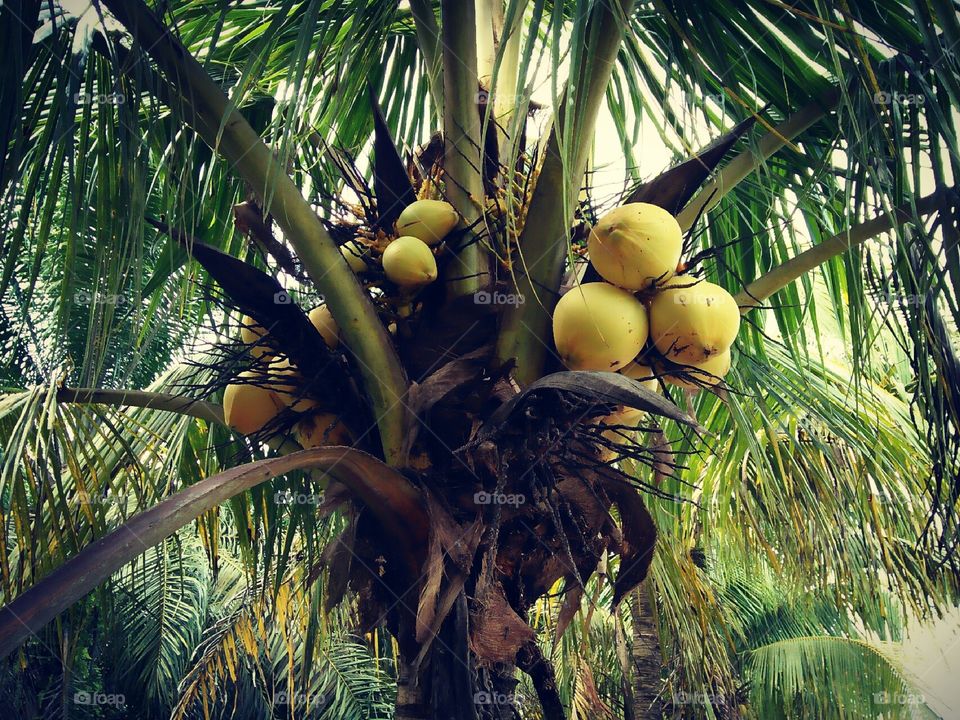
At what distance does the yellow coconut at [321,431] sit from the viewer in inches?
70.0

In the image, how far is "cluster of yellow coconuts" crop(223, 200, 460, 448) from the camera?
5.69ft

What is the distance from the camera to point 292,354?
1.70 m

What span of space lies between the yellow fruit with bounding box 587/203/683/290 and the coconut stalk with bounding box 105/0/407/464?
1.55ft

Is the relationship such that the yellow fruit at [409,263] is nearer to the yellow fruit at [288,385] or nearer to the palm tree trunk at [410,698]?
the yellow fruit at [288,385]

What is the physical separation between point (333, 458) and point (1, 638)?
618 millimetres

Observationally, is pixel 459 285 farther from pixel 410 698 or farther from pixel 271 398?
pixel 410 698

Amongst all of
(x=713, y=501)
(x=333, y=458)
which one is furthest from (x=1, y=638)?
(x=713, y=501)

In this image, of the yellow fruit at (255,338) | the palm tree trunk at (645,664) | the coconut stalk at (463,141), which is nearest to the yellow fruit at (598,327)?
the coconut stalk at (463,141)

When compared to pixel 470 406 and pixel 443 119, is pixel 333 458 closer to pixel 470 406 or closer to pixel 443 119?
pixel 470 406

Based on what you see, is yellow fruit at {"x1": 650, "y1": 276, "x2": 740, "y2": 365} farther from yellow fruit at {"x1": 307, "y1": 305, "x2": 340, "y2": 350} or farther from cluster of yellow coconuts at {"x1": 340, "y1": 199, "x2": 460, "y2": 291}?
yellow fruit at {"x1": 307, "y1": 305, "x2": 340, "y2": 350}

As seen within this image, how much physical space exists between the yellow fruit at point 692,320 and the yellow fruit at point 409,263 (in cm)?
48

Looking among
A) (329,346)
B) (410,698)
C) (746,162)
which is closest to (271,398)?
(329,346)

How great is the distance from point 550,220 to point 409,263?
315mm

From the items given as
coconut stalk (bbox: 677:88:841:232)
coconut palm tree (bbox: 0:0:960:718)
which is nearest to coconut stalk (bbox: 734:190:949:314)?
coconut palm tree (bbox: 0:0:960:718)
